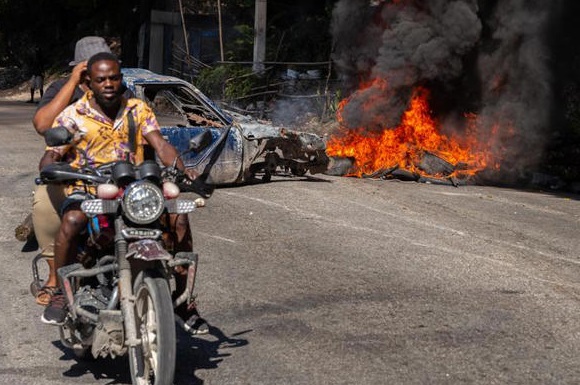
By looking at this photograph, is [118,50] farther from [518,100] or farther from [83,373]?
[83,373]

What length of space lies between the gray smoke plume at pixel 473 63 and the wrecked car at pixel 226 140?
128 inches

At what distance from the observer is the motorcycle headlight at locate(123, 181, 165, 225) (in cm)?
477

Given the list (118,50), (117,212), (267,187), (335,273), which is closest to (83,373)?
(117,212)

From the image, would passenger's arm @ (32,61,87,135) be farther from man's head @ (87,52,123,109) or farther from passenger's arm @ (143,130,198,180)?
passenger's arm @ (143,130,198,180)

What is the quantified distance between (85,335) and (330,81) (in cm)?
1741

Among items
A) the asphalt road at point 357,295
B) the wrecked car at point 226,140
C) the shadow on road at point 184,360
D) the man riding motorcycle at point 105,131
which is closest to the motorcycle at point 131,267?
the man riding motorcycle at point 105,131

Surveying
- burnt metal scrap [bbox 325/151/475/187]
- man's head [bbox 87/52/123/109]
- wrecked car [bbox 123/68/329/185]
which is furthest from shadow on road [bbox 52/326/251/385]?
burnt metal scrap [bbox 325/151/475/187]

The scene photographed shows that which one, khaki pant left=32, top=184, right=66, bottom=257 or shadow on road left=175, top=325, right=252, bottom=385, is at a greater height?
khaki pant left=32, top=184, right=66, bottom=257

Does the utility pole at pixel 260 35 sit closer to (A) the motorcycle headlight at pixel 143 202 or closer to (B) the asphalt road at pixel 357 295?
(B) the asphalt road at pixel 357 295

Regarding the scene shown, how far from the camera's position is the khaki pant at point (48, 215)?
568 centimetres

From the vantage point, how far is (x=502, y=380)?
18.3 feet

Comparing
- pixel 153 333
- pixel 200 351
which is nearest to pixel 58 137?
pixel 153 333

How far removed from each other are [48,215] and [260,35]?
19393mm

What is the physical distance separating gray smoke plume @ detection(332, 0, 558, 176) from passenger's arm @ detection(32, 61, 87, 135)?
1090 cm
